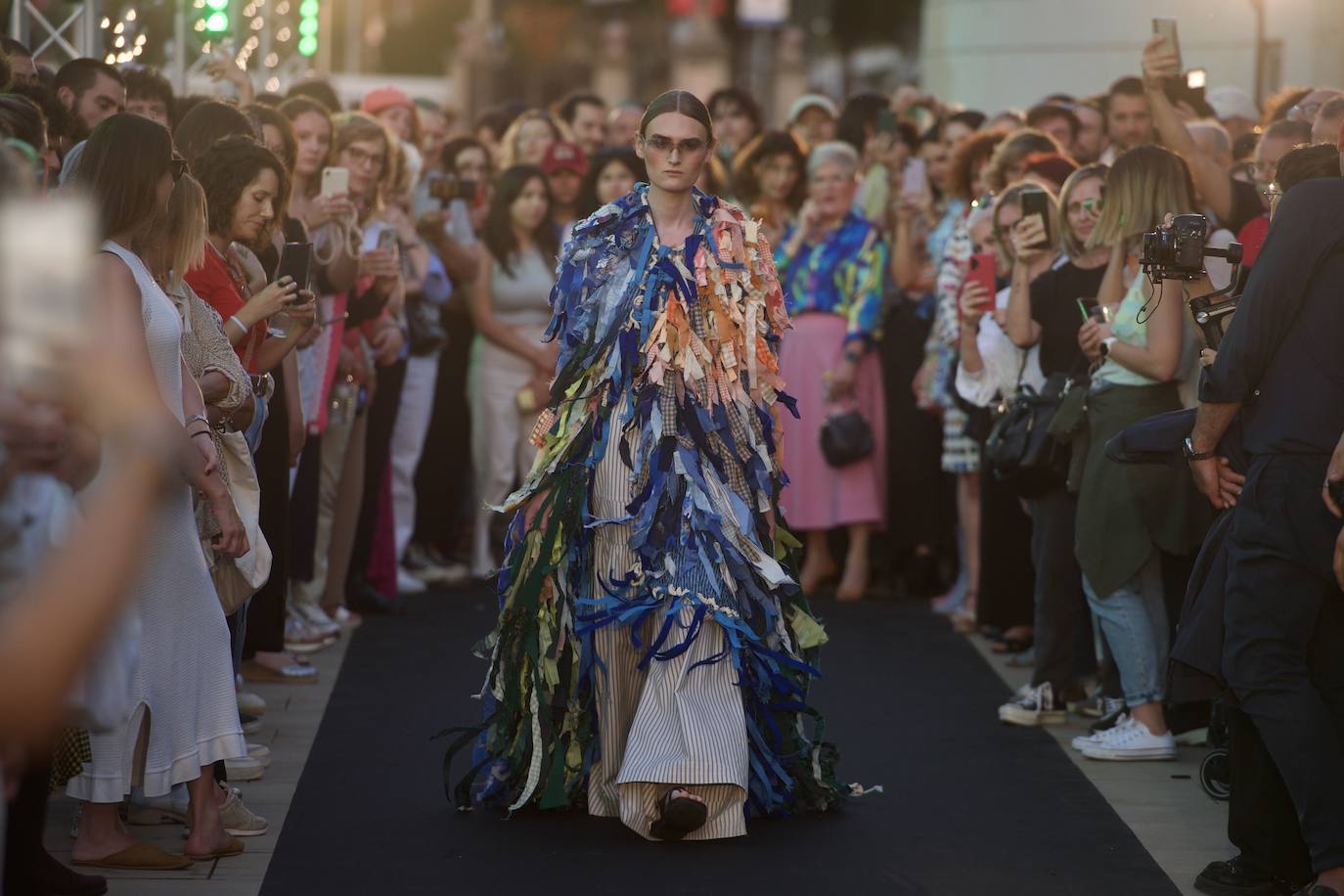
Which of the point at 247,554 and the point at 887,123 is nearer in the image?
the point at 247,554

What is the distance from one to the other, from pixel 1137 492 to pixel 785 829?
1784 mm

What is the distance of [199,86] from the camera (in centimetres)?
1177

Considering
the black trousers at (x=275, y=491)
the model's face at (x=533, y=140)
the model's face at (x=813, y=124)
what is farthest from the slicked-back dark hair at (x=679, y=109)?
the model's face at (x=813, y=124)

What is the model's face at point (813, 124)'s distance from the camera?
12.4m

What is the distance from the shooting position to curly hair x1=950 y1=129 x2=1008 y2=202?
31.9 feet

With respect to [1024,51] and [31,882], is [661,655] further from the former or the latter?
[1024,51]

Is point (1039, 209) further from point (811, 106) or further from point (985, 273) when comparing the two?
point (811, 106)

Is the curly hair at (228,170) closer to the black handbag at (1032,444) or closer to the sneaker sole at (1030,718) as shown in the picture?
the black handbag at (1032,444)

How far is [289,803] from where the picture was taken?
19.6 ft

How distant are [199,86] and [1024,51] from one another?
6.98m

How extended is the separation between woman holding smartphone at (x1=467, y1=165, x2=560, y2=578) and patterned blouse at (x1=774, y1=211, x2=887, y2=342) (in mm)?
Answer: 1244

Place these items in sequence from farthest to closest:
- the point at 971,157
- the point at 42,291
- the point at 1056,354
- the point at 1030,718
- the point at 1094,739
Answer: the point at 971,157
the point at 1056,354
the point at 1030,718
the point at 1094,739
the point at 42,291

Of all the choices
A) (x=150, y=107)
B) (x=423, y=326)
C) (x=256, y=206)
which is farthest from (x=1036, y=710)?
(x=150, y=107)

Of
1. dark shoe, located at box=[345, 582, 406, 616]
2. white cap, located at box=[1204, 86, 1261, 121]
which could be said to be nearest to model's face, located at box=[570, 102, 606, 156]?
white cap, located at box=[1204, 86, 1261, 121]
